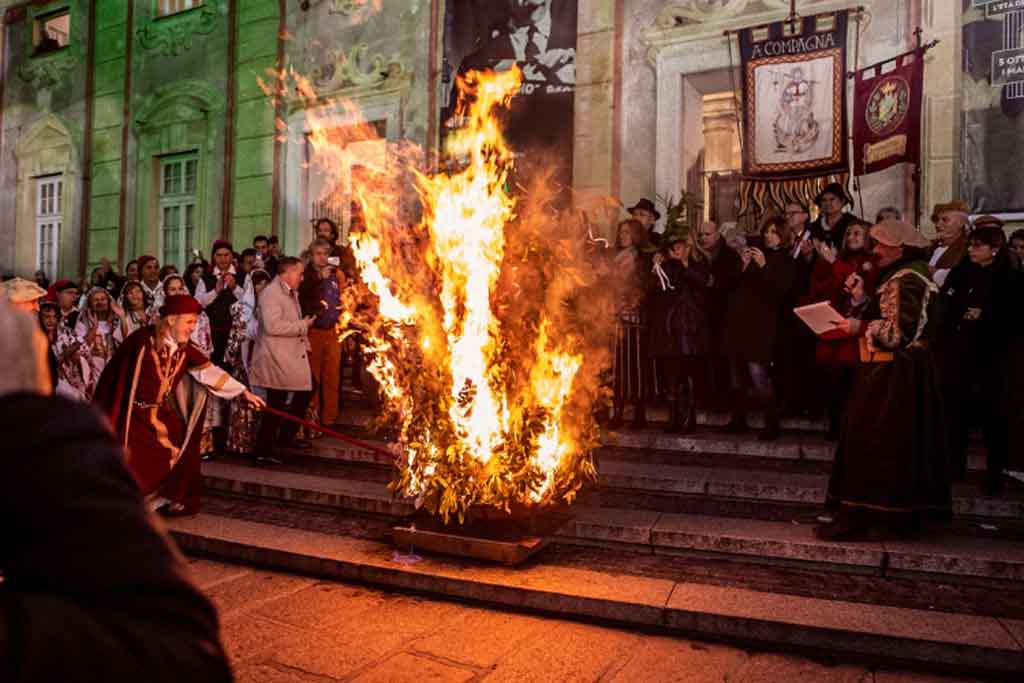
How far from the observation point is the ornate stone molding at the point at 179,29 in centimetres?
1554

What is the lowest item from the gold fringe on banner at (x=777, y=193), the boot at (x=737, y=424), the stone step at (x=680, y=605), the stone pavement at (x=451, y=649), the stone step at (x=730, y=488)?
the stone pavement at (x=451, y=649)

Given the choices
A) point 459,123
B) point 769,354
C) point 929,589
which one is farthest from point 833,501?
point 459,123

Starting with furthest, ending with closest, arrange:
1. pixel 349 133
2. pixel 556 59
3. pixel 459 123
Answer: pixel 349 133
pixel 459 123
pixel 556 59

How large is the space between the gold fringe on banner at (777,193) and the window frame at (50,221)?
15.7 metres

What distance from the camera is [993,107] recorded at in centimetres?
905

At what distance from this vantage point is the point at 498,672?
→ 3.81 m

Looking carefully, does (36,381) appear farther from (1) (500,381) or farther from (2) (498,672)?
(1) (500,381)

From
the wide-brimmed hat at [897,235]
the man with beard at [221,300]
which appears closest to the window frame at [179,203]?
the man with beard at [221,300]

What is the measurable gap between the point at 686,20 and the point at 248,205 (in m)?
8.82

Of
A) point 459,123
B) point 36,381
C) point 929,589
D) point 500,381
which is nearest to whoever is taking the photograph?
point 36,381

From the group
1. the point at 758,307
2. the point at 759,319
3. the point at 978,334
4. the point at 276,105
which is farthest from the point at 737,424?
the point at 276,105

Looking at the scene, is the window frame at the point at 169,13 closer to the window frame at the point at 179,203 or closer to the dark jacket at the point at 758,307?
the window frame at the point at 179,203

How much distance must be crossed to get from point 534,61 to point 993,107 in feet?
20.8

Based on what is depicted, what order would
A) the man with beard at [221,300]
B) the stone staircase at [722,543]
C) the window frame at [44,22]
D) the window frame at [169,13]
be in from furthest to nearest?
the window frame at [44,22], the window frame at [169,13], the man with beard at [221,300], the stone staircase at [722,543]
